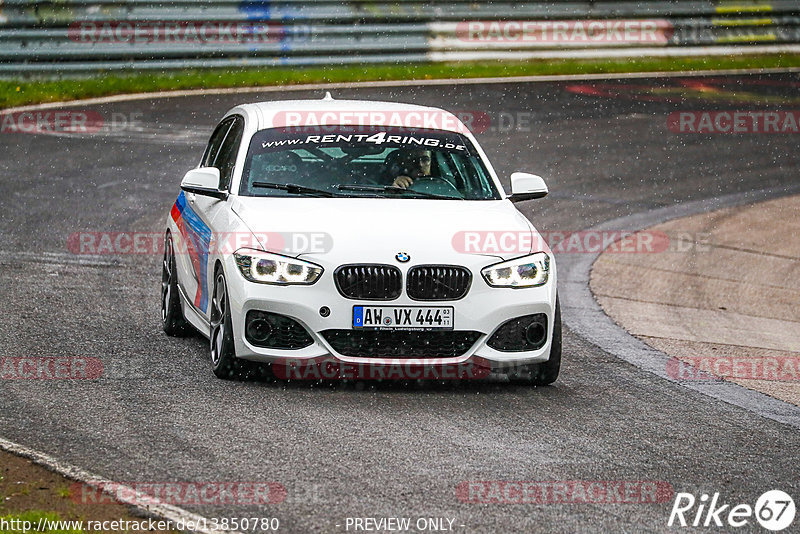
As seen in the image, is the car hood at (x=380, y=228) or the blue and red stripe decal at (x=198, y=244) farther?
the blue and red stripe decal at (x=198, y=244)

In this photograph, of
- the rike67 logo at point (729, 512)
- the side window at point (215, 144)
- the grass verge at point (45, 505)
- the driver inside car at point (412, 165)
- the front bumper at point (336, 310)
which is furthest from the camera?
the side window at point (215, 144)

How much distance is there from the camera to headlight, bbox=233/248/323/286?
807 cm

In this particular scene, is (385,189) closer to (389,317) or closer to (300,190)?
(300,190)

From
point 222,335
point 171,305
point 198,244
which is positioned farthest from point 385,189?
point 171,305

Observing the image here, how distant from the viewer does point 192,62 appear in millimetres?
23703


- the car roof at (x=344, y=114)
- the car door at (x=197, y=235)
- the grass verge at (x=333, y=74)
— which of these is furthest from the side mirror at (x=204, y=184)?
the grass verge at (x=333, y=74)

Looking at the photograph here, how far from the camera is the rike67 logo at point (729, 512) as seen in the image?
5996 millimetres

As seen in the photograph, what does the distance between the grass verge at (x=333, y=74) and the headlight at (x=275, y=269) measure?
13841 millimetres

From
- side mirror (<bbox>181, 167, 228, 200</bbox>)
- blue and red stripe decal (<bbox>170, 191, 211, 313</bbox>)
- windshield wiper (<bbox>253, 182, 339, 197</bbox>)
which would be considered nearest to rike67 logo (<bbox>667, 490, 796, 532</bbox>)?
windshield wiper (<bbox>253, 182, 339, 197</bbox>)

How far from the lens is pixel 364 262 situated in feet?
26.5

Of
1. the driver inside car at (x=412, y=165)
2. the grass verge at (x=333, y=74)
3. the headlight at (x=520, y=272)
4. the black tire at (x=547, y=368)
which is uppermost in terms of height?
the driver inside car at (x=412, y=165)

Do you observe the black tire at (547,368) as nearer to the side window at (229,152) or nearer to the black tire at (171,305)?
the side window at (229,152)

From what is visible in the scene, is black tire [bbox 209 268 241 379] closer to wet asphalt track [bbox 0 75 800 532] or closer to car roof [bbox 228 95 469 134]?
wet asphalt track [bbox 0 75 800 532]

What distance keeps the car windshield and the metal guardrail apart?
1385 cm
